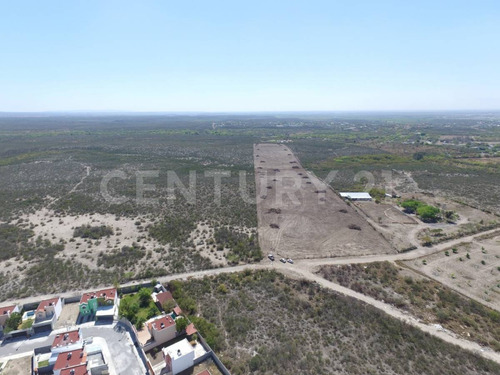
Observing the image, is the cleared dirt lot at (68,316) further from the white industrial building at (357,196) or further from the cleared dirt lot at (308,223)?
the white industrial building at (357,196)

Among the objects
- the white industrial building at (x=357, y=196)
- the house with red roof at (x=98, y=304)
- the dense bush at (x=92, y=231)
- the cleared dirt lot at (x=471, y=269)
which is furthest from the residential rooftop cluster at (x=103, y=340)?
the white industrial building at (x=357, y=196)

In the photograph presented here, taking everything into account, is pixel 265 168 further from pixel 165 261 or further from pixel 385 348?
pixel 385 348

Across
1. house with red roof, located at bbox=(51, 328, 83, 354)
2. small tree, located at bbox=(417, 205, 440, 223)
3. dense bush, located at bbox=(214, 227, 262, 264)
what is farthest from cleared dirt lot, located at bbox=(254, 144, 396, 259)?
house with red roof, located at bbox=(51, 328, 83, 354)

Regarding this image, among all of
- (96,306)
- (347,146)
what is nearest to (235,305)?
(96,306)

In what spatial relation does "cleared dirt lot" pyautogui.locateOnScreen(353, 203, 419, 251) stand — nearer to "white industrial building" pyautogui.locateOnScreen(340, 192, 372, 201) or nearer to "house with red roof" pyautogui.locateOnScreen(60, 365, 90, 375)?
"white industrial building" pyautogui.locateOnScreen(340, 192, 372, 201)

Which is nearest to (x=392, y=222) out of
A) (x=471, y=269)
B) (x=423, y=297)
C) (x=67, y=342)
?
(x=471, y=269)

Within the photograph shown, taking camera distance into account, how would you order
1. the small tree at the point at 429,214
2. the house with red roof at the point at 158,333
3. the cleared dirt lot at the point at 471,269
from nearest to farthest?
the house with red roof at the point at 158,333 < the cleared dirt lot at the point at 471,269 < the small tree at the point at 429,214
